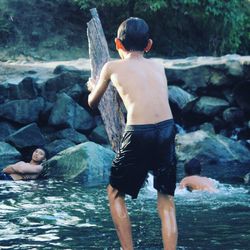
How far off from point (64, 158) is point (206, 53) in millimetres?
14570

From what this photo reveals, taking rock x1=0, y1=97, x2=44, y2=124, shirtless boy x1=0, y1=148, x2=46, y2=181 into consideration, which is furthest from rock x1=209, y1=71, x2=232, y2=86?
shirtless boy x1=0, y1=148, x2=46, y2=181

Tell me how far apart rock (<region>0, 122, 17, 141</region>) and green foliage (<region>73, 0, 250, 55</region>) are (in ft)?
28.6

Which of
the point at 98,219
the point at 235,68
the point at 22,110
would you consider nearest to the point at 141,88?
the point at 98,219

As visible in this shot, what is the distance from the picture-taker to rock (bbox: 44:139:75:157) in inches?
554

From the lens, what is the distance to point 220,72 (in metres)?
17.8

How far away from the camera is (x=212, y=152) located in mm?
14086

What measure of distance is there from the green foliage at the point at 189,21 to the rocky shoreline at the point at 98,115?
14.6ft

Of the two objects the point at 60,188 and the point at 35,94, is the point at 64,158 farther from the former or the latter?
the point at 35,94

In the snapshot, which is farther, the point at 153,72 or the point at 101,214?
the point at 101,214

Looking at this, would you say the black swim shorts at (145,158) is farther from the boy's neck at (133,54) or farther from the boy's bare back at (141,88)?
the boy's neck at (133,54)

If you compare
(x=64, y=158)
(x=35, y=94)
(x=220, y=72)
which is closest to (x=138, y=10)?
(x=220, y=72)

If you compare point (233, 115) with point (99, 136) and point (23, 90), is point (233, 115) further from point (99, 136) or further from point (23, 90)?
point (23, 90)

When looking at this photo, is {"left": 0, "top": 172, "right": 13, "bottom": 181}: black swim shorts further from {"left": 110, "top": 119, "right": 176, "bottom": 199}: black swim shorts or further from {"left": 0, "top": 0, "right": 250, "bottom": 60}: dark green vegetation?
{"left": 0, "top": 0, "right": 250, "bottom": 60}: dark green vegetation

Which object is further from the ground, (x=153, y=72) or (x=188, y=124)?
(x=153, y=72)
